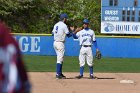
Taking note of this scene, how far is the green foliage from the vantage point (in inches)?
1449

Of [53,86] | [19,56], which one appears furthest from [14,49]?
[53,86]

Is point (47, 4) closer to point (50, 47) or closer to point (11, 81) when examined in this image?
point (50, 47)

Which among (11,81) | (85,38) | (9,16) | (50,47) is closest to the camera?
(11,81)

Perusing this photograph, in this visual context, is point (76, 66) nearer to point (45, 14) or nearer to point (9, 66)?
point (9, 66)

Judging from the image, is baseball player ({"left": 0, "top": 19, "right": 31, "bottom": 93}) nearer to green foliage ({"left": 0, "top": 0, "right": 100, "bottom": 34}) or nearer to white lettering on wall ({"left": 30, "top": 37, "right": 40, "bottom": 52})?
white lettering on wall ({"left": 30, "top": 37, "right": 40, "bottom": 52})

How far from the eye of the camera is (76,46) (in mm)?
26875

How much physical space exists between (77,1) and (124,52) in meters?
14.1

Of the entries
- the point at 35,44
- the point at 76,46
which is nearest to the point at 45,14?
the point at 35,44

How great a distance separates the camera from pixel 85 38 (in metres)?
13.3

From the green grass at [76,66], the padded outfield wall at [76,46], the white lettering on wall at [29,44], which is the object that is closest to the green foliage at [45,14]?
the white lettering on wall at [29,44]

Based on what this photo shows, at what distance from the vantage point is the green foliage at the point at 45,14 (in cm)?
3681

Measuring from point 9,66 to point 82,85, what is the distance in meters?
9.74

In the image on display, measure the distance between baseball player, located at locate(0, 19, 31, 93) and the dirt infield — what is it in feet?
27.5

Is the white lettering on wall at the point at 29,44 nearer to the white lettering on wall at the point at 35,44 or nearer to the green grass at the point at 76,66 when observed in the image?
the white lettering on wall at the point at 35,44
